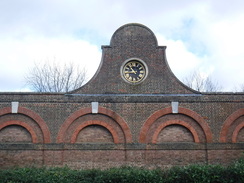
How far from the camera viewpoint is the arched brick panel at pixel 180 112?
16714 mm

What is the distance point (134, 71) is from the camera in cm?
1769

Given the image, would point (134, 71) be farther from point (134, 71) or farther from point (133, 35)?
point (133, 35)

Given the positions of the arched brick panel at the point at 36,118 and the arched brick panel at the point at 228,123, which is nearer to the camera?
the arched brick panel at the point at 36,118

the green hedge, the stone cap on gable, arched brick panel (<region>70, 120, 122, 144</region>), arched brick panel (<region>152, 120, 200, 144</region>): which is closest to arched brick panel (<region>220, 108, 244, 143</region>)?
arched brick panel (<region>152, 120, 200, 144</region>)

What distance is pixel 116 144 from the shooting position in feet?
54.5

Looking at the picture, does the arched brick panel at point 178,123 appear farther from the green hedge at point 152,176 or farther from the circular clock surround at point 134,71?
the green hedge at point 152,176

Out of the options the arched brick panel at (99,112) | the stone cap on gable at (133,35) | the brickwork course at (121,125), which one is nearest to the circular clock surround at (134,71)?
the brickwork course at (121,125)

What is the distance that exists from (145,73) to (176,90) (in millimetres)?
1999

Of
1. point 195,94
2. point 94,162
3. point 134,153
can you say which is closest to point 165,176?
point 134,153

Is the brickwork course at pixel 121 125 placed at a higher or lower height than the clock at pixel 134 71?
lower

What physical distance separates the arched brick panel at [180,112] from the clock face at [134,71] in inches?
88.7

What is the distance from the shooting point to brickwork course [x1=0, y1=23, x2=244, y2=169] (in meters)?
16.5

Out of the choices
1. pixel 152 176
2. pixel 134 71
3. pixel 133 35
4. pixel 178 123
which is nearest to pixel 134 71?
pixel 134 71

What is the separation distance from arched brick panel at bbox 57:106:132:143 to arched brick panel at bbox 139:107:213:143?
0.76 m
